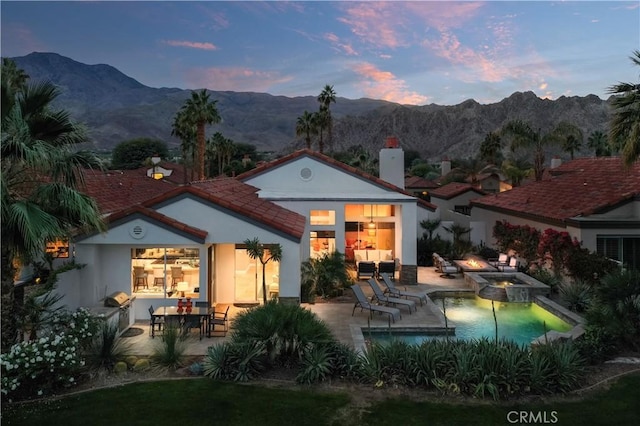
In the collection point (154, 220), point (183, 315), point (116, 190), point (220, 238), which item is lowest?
point (183, 315)

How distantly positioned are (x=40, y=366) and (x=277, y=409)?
490 cm

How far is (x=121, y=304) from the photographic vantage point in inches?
532

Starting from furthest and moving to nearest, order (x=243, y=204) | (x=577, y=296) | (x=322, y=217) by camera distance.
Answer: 1. (x=322, y=217)
2. (x=243, y=204)
3. (x=577, y=296)

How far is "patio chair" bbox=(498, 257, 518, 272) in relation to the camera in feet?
69.5

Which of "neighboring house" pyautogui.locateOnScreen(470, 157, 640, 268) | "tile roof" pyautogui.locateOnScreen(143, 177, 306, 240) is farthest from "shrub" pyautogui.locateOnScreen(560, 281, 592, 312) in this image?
"tile roof" pyautogui.locateOnScreen(143, 177, 306, 240)

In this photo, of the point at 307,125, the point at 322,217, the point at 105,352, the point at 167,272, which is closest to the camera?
the point at 105,352

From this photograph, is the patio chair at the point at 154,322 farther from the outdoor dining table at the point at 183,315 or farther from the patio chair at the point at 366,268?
the patio chair at the point at 366,268

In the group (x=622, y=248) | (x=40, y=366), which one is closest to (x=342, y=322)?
(x=40, y=366)

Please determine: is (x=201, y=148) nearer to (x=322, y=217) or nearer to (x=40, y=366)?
(x=322, y=217)

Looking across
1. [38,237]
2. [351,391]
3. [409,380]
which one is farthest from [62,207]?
[409,380]

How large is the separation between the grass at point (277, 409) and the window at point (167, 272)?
599 cm

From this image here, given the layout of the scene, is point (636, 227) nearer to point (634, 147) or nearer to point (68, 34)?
point (634, 147)

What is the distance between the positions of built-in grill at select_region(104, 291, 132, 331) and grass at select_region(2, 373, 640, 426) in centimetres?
481

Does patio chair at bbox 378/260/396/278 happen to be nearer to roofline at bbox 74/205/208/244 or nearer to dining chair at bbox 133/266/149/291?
roofline at bbox 74/205/208/244
